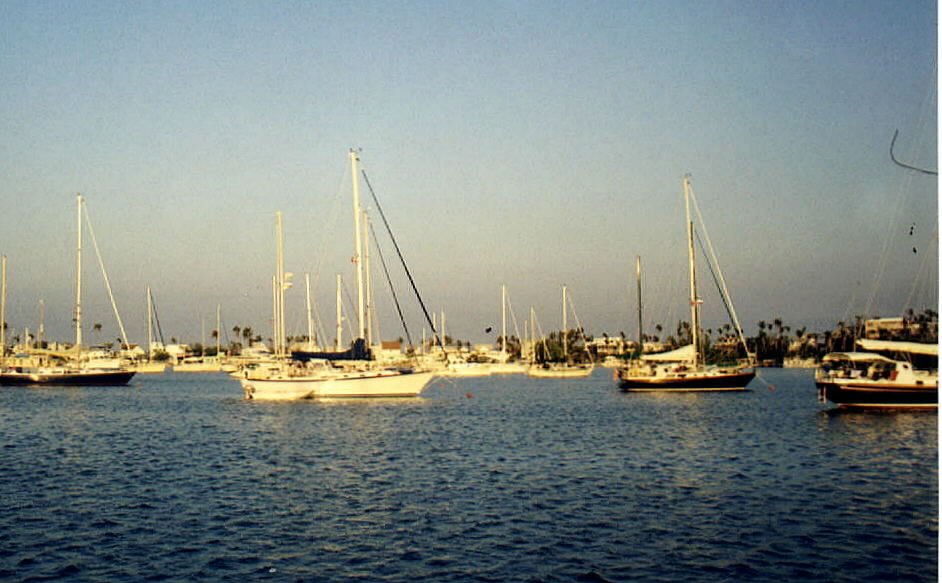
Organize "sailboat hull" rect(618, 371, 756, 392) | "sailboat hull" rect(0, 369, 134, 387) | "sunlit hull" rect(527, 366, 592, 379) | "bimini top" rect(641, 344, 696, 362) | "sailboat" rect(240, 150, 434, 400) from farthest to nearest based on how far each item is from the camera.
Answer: "sunlit hull" rect(527, 366, 592, 379)
"sailboat hull" rect(0, 369, 134, 387)
"bimini top" rect(641, 344, 696, 362)
"sailboat hull" rect(618, 371, 756, 392)
"sailboat" rect(240, 150, 434, 400)

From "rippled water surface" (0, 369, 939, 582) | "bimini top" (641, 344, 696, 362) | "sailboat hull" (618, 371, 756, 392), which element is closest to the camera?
"rippled water surface" (0, 369, 939, 582)

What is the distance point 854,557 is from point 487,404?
48.8 m

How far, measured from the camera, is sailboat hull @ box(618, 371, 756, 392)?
70062mm

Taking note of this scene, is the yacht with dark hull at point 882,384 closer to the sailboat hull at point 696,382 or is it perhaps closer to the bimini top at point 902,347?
the bimini top at point 902,347

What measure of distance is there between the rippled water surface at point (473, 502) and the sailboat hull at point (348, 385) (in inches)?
493

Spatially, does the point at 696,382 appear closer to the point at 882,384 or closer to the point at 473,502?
the point at 882,384

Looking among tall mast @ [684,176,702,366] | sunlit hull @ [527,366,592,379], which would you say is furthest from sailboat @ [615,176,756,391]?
sunlit hull @ [527,366,592,379]

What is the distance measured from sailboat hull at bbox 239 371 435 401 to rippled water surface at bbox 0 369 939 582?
12516 millimetres

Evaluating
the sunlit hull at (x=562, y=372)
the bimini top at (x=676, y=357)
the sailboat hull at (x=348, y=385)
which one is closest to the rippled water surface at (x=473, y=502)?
the sailboat hull at (x=348, y=385)

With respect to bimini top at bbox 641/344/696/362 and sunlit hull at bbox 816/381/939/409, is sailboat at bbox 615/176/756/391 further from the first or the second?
sunlit hull at bbox 816/381/939/409

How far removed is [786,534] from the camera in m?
18.8

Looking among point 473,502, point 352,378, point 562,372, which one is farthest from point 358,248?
point 562,372

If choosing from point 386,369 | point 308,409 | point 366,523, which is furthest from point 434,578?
point 386,369

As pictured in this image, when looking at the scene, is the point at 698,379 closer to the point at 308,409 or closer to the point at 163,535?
the point at 308,409
